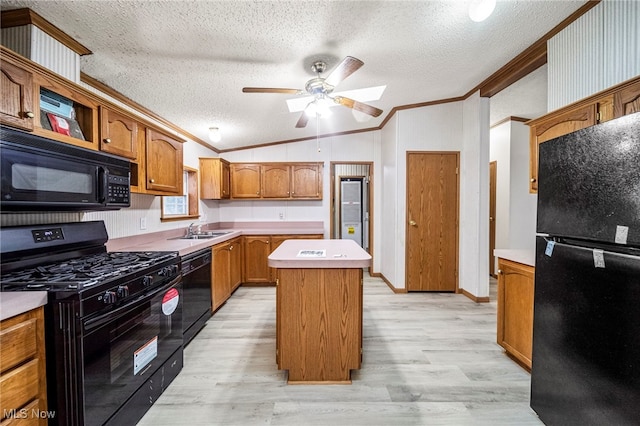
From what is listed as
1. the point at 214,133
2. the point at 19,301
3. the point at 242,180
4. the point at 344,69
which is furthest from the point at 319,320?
the point at 242,180

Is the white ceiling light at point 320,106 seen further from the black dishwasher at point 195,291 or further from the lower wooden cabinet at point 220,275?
the lower wooden cabinet at point 220,275

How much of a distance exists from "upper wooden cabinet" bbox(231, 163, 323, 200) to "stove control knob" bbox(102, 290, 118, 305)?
3.30 meters

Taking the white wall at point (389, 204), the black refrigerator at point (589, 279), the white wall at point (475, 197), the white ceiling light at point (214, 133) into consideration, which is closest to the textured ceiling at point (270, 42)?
the white ceiling light at point (214, 133)

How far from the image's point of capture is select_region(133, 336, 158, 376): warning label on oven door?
1.53m

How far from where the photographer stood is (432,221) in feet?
12.4

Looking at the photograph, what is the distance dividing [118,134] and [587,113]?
3.23 meters

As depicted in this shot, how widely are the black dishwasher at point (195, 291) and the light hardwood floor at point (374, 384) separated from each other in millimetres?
159

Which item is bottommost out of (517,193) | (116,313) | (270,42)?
(116,313)

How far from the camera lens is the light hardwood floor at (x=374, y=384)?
5.23 feet

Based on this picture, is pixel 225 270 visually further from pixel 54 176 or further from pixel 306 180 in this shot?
pixel 54 176

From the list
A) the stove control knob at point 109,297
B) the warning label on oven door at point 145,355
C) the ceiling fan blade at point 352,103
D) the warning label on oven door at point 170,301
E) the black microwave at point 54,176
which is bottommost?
the warning label on oven door at point 145,355

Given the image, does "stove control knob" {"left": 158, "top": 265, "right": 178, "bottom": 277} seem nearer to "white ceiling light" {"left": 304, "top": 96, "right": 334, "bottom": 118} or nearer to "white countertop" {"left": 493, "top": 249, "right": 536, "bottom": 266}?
"white ceiling light" {"left": 304, "top": 96, "right": 334, "bottom": 118}

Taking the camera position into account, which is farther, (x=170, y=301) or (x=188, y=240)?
(x=188, y=240)

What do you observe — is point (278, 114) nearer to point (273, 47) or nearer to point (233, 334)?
point (273, 47)
